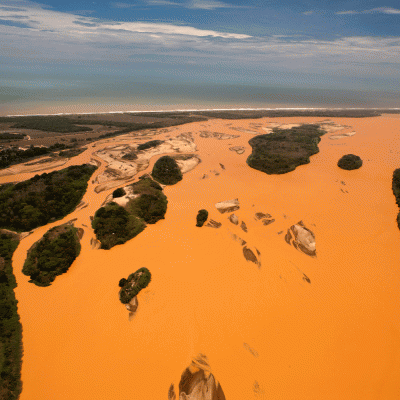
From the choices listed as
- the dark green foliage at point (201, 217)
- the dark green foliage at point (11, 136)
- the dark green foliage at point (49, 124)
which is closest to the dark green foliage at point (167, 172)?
the dark green foliage at point (201, 217)

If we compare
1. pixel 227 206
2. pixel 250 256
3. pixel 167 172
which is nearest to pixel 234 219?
pixel 227 206

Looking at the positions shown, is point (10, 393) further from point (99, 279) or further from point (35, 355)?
Answer: point (99, 279)

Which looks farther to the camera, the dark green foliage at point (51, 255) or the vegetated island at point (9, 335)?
the dark green foliage at point (51, 255)

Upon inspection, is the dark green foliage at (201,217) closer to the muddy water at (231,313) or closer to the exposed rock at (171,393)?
the muddy water at (231,313)

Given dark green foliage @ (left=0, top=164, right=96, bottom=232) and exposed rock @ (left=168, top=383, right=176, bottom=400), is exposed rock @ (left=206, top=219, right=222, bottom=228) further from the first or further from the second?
dark green foliage @ (left=0, top=164, right=96, bottom=232)

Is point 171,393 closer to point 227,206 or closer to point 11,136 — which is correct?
point 227,206

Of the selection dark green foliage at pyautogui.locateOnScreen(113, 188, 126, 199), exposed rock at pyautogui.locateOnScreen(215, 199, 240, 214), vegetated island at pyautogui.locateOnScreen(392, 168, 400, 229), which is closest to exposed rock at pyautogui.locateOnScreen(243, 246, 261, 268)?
exposed rock at pyautogui.locateOnScreen(215, 199, 240, 214)
